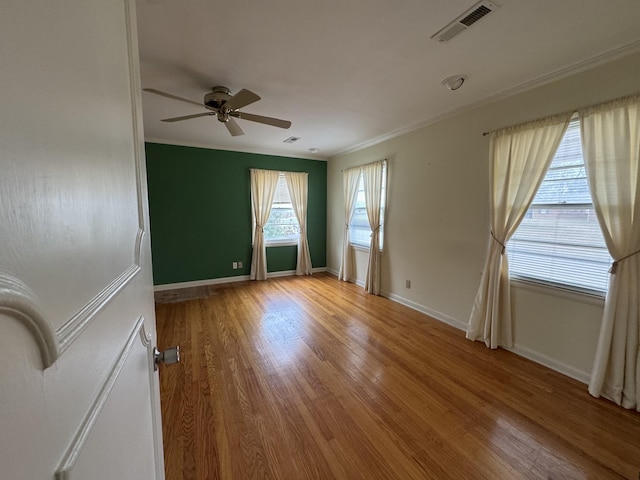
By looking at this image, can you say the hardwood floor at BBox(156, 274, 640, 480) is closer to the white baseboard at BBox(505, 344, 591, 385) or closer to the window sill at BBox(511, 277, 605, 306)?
the white baseboard at BBox(505, 344, 591, 385)

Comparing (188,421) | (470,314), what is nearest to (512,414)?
(470,314)

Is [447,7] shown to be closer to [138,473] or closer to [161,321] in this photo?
[138,473]

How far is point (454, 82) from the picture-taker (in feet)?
7.40

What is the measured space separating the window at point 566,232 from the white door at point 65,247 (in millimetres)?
2869

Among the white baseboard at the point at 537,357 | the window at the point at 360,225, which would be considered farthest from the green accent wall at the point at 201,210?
the white baseboard at the point at 537,357

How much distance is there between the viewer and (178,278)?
4387mm

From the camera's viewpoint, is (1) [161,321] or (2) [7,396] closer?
(2) [7,396]

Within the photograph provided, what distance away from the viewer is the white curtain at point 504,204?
88.0 inches

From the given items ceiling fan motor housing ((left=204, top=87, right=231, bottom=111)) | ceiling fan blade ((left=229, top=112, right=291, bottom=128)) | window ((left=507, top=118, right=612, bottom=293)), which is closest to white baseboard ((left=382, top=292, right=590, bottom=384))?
window ((left=507, top=118, right=612, bottom=293))

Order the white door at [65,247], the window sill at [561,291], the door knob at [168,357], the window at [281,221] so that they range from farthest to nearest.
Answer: the window at [281,221] < the window sill at [561,291] < the door knob at [168,357] < the white door at [65,247]

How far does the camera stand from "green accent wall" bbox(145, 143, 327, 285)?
416 cm

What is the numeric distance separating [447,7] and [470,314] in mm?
2656

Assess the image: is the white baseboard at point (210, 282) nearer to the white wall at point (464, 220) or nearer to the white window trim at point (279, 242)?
the white window trim at point (279, 242)

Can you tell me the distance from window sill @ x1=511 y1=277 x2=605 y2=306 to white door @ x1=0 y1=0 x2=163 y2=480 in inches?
113
